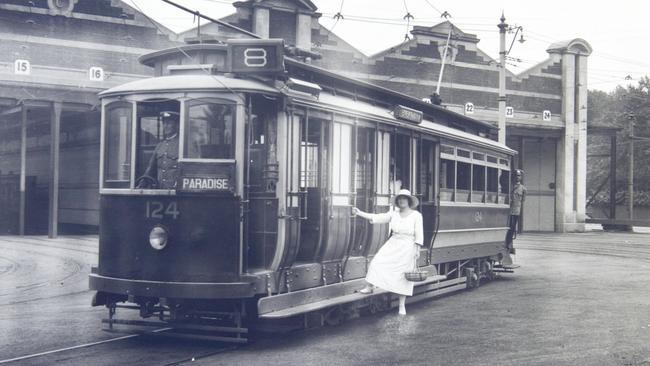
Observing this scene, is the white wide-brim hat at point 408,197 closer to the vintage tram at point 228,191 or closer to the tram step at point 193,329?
the vintage tram at point 228,191

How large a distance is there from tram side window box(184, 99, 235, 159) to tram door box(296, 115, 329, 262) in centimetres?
120

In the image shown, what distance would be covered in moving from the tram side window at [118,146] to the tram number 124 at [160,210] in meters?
0.44

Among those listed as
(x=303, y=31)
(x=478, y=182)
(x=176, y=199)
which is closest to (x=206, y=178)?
(x=176, y=199)

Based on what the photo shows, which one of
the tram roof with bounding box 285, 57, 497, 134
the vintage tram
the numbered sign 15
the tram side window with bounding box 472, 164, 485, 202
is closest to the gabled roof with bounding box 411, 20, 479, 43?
the numbered sign 15

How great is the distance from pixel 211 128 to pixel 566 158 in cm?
2975

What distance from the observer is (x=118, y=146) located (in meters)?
8.38

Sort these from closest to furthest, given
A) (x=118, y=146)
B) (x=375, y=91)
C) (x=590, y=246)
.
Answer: (x=118, y=146)
(x=375, y=91)
(x=590, y=246)

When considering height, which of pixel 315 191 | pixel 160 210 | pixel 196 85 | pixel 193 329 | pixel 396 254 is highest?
pixel 196 85

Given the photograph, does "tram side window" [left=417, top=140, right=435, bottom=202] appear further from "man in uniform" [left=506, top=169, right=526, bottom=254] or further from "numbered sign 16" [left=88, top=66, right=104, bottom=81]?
"numbered sign 16" [left=88, top=66, right=104, bottom=81]

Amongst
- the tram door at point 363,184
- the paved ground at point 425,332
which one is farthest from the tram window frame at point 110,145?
the tram door at point 363,184

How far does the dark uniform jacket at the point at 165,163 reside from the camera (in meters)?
8.09

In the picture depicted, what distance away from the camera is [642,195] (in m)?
51.0

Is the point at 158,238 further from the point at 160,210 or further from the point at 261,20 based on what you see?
the point at 261,20

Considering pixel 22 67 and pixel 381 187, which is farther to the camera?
pixel 22 67
